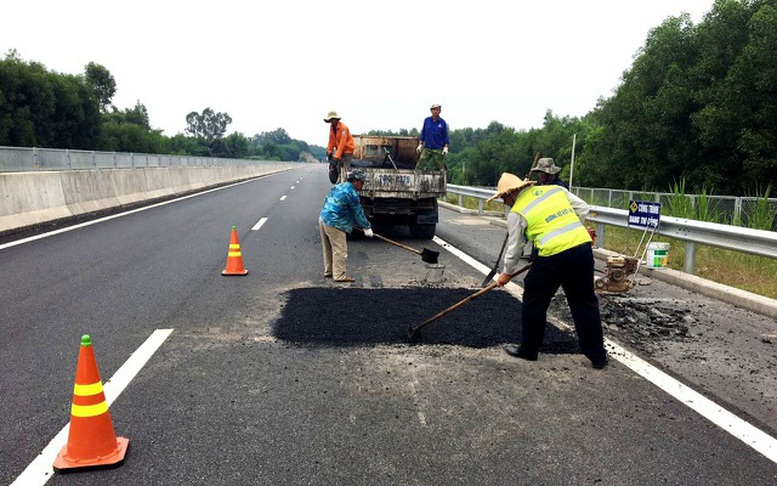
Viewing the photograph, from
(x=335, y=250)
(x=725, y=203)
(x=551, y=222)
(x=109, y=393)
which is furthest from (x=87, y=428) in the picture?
(x=725, y=203)

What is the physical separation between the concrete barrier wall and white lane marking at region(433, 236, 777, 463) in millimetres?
10686

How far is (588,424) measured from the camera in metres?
3.38

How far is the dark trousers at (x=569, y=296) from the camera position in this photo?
4293mm

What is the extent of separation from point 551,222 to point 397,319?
1.88 m

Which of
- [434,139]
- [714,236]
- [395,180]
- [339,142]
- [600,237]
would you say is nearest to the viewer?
[714,236]

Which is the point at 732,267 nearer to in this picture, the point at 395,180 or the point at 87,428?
the point at 395,180

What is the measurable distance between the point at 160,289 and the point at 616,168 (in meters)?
40.1

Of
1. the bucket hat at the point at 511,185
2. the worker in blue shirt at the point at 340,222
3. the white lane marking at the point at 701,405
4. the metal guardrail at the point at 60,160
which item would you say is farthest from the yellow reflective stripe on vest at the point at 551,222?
the metal guardrail at the point at 60,160

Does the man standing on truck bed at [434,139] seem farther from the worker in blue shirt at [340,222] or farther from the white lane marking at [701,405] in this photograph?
the white lane marking at [701,405]

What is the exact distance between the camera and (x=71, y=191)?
→ 13.0m

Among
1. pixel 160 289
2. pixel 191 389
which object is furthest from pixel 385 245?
pixel 191 389

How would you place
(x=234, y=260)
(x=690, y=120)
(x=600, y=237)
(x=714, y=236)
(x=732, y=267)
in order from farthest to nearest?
(x=690, y=120) → (x=600, y=237) → (x=732, y=267) → (x=234, y=260) → (x=714, y=236)

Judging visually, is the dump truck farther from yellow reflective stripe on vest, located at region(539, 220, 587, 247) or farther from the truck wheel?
yellow reflective stripe on vest, located at region(539, 220, 587, 247)

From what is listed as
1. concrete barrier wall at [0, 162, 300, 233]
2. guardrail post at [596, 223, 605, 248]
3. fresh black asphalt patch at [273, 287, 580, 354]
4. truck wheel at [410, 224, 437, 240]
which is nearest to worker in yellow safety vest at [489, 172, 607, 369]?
fresh black asphalt patch at [273, 287, 580, 354]
